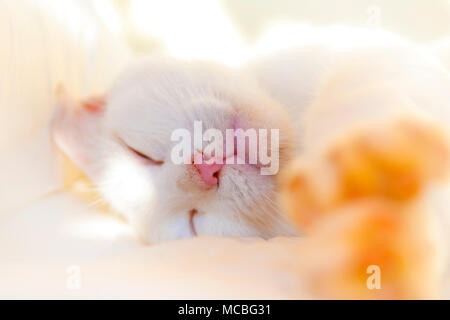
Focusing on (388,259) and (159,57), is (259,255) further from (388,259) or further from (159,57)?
(159,57)

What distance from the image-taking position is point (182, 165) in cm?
81

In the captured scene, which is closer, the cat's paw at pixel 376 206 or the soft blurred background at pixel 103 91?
the cat's paw at pixel 376 206

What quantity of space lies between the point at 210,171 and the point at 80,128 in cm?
35

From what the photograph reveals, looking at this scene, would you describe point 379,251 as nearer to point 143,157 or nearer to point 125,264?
point 125,264

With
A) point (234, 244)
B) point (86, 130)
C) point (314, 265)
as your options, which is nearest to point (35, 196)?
point (86, 130)

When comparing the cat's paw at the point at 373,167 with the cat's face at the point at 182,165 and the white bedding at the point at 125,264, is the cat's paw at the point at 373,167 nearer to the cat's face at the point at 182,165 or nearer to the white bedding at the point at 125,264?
the white bedding at the point at 125,264

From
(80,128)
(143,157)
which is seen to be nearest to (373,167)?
(143,157)

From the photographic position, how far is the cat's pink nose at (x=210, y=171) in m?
0.78

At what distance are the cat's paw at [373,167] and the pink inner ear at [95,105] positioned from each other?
63 cm

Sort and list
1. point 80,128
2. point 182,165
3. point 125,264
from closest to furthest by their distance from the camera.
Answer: point 125,264 → point 182,165 → point 80,128

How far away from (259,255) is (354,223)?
253mm

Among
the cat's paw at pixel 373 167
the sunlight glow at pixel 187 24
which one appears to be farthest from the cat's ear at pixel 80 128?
the cat's paw at pixel 373 167

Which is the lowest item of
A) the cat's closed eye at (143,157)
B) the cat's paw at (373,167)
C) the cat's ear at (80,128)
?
the cat's paw at (373,167)

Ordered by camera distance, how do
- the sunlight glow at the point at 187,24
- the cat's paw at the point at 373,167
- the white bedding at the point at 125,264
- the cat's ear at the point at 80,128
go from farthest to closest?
the sunlight glow at the point at 187,24, the cat's ear at the point at 80,128, the white bedding at the point at 125,264, the cat's paw at the point at 373,167
